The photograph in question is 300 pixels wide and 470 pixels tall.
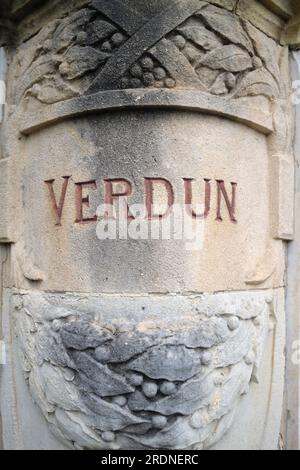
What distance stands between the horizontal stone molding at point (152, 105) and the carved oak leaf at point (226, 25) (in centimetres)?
32

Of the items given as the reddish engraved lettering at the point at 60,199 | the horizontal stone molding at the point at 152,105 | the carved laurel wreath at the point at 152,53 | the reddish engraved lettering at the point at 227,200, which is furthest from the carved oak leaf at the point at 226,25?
the reddish engraved lettering at the point at 60,199

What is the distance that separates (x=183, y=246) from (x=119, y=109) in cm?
72

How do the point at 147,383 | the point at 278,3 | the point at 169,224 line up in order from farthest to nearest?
1. the point at 278,3
2. the point at 169,224
3. the point at 147,383

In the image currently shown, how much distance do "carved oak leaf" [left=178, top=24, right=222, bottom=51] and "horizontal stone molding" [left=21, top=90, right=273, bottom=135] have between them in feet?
0.82

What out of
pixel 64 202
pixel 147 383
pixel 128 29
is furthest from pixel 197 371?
pixel 128 29

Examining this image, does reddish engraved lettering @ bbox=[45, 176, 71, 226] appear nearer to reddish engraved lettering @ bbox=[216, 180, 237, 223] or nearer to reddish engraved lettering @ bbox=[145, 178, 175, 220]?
reddish engraved lettering @ bbox=[145, 178, 175, 220]

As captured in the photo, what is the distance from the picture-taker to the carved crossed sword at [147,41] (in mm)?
1847

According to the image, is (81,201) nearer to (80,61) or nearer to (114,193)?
(114,193)

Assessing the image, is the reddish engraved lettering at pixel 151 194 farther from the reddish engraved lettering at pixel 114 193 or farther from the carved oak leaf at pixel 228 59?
the carved oak leaf at pixel 228 59

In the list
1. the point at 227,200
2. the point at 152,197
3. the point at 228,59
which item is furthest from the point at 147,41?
the point at 227,200

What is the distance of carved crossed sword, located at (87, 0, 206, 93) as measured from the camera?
1.85 meters

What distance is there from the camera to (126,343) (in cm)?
177
